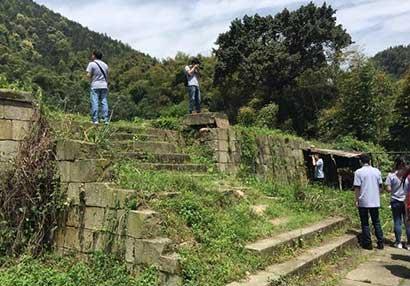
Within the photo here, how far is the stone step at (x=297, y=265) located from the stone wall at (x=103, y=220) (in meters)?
0.94

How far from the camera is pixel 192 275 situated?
511 centimetres

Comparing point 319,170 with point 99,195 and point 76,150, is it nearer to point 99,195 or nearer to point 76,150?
point 76,150

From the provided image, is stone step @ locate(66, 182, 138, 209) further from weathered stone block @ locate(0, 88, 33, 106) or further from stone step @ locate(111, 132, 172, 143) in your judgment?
stone step @ locate(111, 132, 172, 143)

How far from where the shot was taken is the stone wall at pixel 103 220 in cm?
540

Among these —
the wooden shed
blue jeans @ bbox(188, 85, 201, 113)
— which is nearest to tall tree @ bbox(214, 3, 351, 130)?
the wooden shed

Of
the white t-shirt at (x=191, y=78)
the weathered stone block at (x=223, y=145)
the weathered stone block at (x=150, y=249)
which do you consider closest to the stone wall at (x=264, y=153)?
the weathered stone block at (x=223, y=145)

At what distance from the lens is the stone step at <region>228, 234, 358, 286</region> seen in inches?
211

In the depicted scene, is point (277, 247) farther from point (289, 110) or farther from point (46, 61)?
point (46, 61)

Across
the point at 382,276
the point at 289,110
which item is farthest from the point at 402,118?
the point at 382,276

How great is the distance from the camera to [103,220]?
6.16m

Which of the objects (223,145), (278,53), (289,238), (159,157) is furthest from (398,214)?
(278,53)

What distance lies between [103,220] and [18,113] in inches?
109

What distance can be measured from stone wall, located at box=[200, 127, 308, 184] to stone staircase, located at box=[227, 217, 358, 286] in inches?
121

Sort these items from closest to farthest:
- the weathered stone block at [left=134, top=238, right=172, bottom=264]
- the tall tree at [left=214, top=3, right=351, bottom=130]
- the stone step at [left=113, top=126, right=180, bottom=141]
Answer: the weathered stone block at [left=134, top=238, right=172, bottom=264], the stone step at [left=113, top=126, right=180, bottom=141], the tall tree at [left=214, top=3, right=351, bottom=130]
